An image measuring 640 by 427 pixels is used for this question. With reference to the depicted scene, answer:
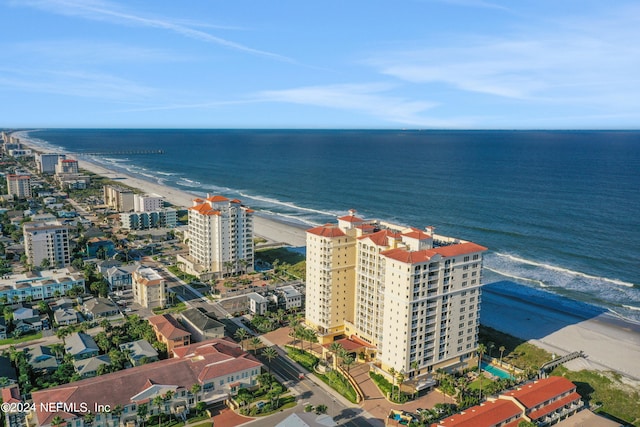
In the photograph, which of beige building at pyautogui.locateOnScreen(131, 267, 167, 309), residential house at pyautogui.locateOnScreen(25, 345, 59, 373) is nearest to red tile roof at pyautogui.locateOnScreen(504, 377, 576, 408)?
residential house at pyautogui.locateOnScreen(25, 345, 59, 373)

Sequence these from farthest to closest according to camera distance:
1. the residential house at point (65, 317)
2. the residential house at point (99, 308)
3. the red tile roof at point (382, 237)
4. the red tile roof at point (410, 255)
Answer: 1. the residential house at point (99, 308)
2. the residential house at point (65, 317)
3. the red tile roof at point (382, 237)
4. the red tile roof at point (410, 255)

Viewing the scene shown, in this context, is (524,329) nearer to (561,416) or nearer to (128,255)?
(561,416)

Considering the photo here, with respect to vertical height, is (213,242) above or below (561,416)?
above

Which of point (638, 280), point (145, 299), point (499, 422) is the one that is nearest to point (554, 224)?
point (638, 280)

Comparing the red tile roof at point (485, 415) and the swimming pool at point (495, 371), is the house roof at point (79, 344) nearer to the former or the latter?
the red tile roof at point (485, 415)

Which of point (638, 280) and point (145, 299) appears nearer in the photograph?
point (145, 299)

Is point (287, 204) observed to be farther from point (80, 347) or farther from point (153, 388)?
point (153, 388)

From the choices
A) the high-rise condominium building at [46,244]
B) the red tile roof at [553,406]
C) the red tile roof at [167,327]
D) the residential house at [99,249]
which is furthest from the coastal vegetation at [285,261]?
the red tile roof at [553,406]

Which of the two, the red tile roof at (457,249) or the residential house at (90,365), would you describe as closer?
the residential house at (90,365)
